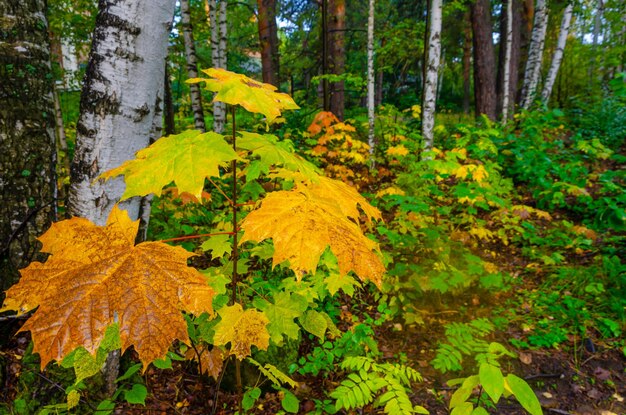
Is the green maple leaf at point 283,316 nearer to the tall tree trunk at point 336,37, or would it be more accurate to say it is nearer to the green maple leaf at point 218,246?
the green maple leaf at point 218,246

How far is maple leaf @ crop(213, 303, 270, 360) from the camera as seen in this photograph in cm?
123

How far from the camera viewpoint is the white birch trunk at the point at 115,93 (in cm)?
170

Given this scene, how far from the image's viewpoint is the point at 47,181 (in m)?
2.21

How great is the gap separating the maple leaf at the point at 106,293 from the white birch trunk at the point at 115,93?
855mm

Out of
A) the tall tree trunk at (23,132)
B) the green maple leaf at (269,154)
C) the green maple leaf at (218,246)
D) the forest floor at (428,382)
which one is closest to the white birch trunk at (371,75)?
the forest floor at (428,382)

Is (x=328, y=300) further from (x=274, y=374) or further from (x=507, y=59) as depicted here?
(x=507, y=59)

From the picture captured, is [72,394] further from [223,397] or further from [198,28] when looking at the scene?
[198,28]

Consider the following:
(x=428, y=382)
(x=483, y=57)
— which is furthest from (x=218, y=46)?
(x=483, y=57)

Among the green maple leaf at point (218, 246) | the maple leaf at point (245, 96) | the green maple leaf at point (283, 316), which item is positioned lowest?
the green maple leaf at point (283, 316)

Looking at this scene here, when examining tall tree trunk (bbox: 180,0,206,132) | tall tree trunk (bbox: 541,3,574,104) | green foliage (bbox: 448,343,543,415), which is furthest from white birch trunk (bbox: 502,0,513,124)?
green foliage (bbox: 448,343,543,415)

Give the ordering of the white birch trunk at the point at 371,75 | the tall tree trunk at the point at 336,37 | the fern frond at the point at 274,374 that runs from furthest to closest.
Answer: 1. the tall tree trunk at the point at 336,37
2. the white birch trunk at the point at 371,75
3. the fern frond at the point at 274,374

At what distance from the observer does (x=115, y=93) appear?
1740 millimetres

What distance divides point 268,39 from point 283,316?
8.67 metres

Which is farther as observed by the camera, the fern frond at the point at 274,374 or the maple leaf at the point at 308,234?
the fern frond at the point at 274,374
